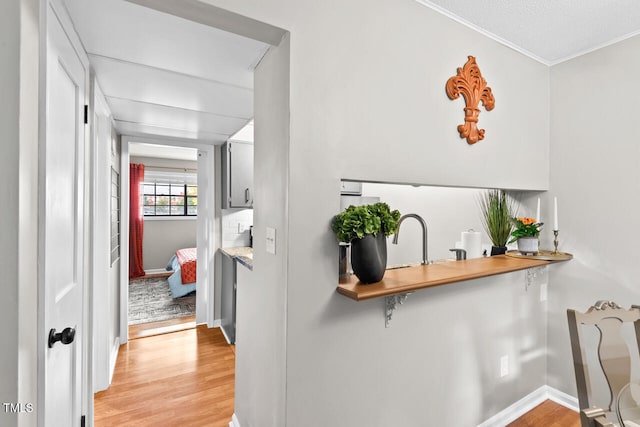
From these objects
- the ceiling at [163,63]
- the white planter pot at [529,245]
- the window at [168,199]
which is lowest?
the white planter pot at [529,245]

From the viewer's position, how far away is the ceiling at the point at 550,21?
1.61m

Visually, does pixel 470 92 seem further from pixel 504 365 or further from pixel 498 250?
pixel 504 365

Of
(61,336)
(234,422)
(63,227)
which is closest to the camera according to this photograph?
(61,336)

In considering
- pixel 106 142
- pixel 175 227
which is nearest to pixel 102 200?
pixel 106 142

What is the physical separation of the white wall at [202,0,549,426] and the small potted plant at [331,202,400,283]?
0.28 feet

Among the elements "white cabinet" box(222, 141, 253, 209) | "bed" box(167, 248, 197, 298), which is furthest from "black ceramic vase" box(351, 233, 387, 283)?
"bed" box(167, 248, 197, 298)

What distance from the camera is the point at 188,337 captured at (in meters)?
3.40

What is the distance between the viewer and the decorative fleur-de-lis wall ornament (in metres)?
1.73

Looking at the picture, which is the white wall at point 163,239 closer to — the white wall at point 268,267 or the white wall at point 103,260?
the white wall at point 103,260

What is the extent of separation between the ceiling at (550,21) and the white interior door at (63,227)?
5.46ft

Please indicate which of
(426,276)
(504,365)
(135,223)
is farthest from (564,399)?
(135,223)

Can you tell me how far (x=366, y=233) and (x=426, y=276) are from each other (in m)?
0.44

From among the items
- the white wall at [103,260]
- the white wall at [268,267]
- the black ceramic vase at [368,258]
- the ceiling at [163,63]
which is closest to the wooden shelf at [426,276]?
the black ceramic vase at [368,258]

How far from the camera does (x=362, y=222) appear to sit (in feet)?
4.17
